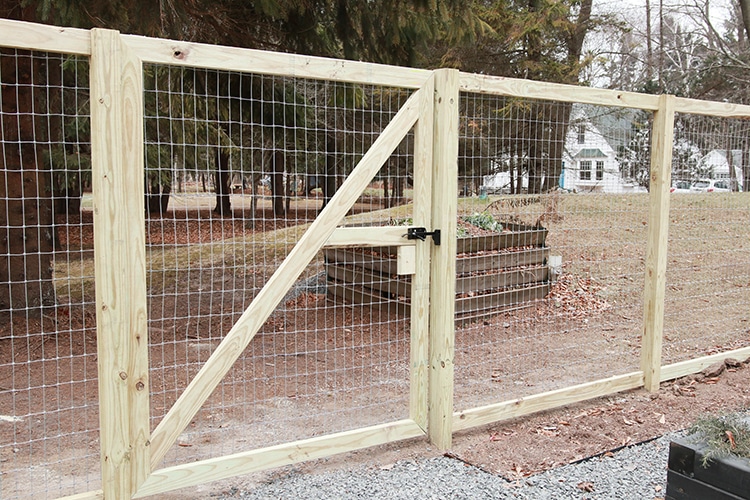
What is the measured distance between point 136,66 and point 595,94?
120 inches

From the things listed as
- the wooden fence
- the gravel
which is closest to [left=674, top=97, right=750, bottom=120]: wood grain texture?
the wooden fence

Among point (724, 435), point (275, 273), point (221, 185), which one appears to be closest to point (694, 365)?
point (724, 435)

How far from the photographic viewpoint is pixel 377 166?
3.45 metres

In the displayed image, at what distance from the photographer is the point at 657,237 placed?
480 centimetres

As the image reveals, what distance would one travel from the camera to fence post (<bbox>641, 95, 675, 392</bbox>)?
4.72 meters

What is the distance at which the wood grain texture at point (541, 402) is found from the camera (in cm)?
400

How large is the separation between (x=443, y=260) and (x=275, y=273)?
107 centimetres

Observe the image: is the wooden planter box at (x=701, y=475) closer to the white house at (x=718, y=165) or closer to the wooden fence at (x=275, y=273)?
the wooden fence at (x=275, y=273)

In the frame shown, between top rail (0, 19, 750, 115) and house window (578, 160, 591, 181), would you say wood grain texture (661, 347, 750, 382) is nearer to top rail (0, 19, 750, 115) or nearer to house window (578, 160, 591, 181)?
house window (578, 160, 591, 181)

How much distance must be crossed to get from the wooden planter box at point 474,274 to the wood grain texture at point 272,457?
8.60 ft

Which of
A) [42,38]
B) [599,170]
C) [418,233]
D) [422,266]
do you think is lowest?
[422,266]

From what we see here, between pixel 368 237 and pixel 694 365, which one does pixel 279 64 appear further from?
pixel 694 365

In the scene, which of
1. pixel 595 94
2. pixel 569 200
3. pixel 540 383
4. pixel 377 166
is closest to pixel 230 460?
pixel 377 166

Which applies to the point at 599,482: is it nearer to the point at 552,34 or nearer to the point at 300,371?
the point at 300,371
